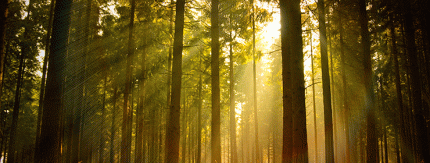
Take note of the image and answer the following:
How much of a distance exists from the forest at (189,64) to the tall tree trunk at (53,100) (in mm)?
27

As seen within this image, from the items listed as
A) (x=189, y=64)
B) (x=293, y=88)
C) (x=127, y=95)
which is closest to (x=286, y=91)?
(x=293, y=88)

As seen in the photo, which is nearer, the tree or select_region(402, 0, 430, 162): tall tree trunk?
the tree

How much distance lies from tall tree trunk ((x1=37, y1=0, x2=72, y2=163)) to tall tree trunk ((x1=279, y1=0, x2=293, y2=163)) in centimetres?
620

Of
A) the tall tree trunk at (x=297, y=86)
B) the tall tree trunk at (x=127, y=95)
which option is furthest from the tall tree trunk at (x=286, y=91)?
the tall tree trunk at (x=127, y=95)

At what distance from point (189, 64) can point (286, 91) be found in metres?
11.7

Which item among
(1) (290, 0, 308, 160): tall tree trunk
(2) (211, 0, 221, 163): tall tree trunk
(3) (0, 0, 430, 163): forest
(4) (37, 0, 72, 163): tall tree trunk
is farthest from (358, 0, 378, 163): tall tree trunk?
(4) (37, 0, 72, 163): tall tree trunk

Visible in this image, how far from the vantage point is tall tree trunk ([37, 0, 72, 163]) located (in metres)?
6.83

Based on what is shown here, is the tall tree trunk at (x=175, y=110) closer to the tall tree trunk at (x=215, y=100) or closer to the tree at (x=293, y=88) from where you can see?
the tall tree trunk at (x=215, y=100)

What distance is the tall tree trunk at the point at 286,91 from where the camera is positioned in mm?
6582

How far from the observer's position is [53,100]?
693 centimetres

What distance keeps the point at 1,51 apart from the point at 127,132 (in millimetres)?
10858

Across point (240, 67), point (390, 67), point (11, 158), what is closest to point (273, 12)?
point (390, 67)

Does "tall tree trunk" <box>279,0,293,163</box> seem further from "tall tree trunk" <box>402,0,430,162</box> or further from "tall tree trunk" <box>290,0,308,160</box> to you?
"tall tree trunk" <box>402,0,430,162</box>

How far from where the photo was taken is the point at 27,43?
15.8 meters
